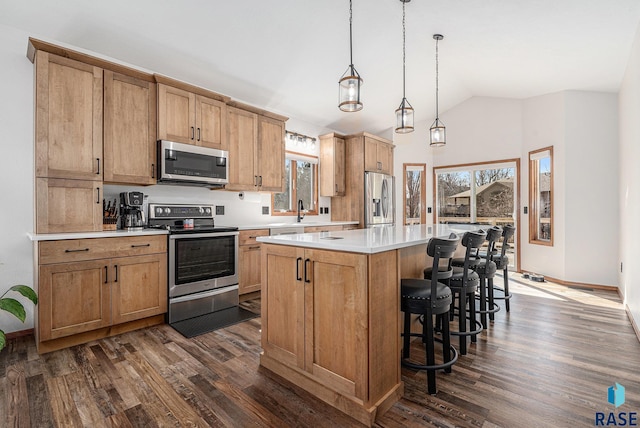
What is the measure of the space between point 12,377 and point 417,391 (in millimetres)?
2683

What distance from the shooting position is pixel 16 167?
2764 mm

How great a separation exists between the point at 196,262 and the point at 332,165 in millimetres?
3115

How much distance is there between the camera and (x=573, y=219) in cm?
467

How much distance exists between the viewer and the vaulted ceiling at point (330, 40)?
111 inches

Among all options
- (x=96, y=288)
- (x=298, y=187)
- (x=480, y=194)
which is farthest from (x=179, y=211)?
(x=480, y=194)

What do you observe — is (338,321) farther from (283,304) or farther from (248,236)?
(248,236)

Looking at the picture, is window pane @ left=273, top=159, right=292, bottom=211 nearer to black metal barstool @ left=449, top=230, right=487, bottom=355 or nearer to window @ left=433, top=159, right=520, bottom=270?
black metal barstool @ left=449, top=230, right=487, bottom=355

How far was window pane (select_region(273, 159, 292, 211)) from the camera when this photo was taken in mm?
4996

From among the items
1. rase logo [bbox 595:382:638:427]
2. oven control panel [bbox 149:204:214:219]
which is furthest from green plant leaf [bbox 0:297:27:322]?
rase logo [bbox 595:382:638:427]

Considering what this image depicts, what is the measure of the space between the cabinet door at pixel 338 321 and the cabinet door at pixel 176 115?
2364 millimetres

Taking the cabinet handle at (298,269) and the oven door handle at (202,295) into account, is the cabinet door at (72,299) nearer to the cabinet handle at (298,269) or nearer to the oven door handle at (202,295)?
the oven door handle at (202,295)

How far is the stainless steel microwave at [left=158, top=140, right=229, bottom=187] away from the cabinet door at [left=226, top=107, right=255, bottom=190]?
0.18 m

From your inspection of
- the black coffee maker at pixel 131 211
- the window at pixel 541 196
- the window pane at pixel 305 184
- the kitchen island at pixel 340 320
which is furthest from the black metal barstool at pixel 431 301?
the window at pixel 541 196

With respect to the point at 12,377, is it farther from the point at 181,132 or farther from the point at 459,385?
the point at 459,385
